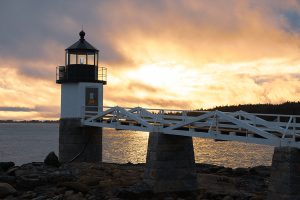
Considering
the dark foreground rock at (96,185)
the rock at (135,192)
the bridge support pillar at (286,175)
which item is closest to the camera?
the bridge support pillar at (286,175)

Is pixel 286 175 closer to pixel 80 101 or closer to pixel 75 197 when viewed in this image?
pixel 75 197

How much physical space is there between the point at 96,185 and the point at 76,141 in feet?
26.1

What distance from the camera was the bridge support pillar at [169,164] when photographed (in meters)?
20.5

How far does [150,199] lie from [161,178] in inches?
42.5

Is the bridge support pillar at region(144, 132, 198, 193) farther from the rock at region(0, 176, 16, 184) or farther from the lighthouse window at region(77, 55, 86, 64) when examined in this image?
the lighthouse window at region(77, 55, 86, 64)

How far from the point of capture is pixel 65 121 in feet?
98.7

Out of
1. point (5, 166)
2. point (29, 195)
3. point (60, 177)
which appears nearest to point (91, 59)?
point (5, 166)

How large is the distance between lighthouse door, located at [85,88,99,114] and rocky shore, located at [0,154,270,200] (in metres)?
4.52

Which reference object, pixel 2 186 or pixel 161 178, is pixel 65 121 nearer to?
pixel 2 186

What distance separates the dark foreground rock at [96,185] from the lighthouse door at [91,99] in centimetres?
452

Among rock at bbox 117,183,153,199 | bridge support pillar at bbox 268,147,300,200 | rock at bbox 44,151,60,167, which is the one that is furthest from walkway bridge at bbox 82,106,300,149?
rock at bbox 44,151,60,167

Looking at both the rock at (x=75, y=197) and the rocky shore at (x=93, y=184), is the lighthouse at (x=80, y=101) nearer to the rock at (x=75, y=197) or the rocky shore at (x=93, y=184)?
the rocky shore at (x=93, y=184)

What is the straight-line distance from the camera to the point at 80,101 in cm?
2986

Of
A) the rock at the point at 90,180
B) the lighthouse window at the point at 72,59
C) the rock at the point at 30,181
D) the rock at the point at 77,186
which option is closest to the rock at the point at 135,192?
the rock at the point at 77,186
